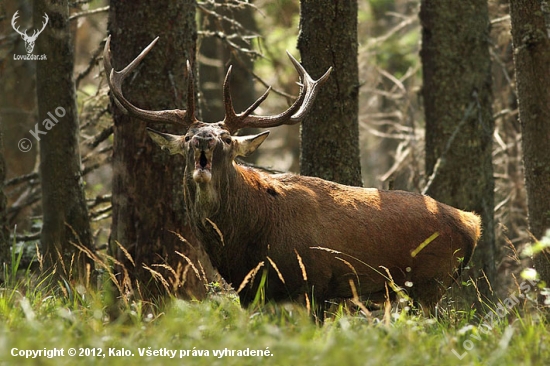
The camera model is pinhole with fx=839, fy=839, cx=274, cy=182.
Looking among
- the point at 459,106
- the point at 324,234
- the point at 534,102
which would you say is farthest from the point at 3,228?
the point at 459,106

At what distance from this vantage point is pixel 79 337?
16.2 feet

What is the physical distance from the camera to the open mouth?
6.88 m

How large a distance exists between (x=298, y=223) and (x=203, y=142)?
121 centimetres

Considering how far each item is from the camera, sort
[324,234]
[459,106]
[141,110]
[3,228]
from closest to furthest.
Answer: [324,234], [141,110], [3,228], [459,106]

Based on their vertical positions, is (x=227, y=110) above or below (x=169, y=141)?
above

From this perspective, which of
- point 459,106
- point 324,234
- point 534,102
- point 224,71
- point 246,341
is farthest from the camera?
point 224,71

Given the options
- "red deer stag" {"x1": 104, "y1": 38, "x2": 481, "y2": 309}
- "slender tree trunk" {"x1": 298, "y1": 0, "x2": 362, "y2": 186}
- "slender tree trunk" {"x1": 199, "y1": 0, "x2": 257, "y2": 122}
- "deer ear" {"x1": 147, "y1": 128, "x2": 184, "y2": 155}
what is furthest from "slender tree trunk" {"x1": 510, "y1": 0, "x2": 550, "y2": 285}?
"slender tree trunk" {"x1": 199, "y1": 0, "x2": 257, "y2": 122}

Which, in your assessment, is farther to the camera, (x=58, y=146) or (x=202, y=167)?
(x=58, y=146)

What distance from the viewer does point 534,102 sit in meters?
8.68

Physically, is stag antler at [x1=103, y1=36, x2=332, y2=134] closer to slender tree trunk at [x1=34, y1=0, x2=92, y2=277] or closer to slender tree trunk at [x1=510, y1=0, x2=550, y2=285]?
slender tree trunk at [x1=34, y1=0, x2=92, y2=277]

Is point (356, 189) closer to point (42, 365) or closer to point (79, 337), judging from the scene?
point (79, 337)

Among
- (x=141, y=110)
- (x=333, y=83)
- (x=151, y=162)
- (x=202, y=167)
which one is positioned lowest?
(x=151, y=162)

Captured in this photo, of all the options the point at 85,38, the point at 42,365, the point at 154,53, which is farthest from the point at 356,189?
the point at 85,38

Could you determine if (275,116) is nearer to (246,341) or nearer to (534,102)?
(534,102)
